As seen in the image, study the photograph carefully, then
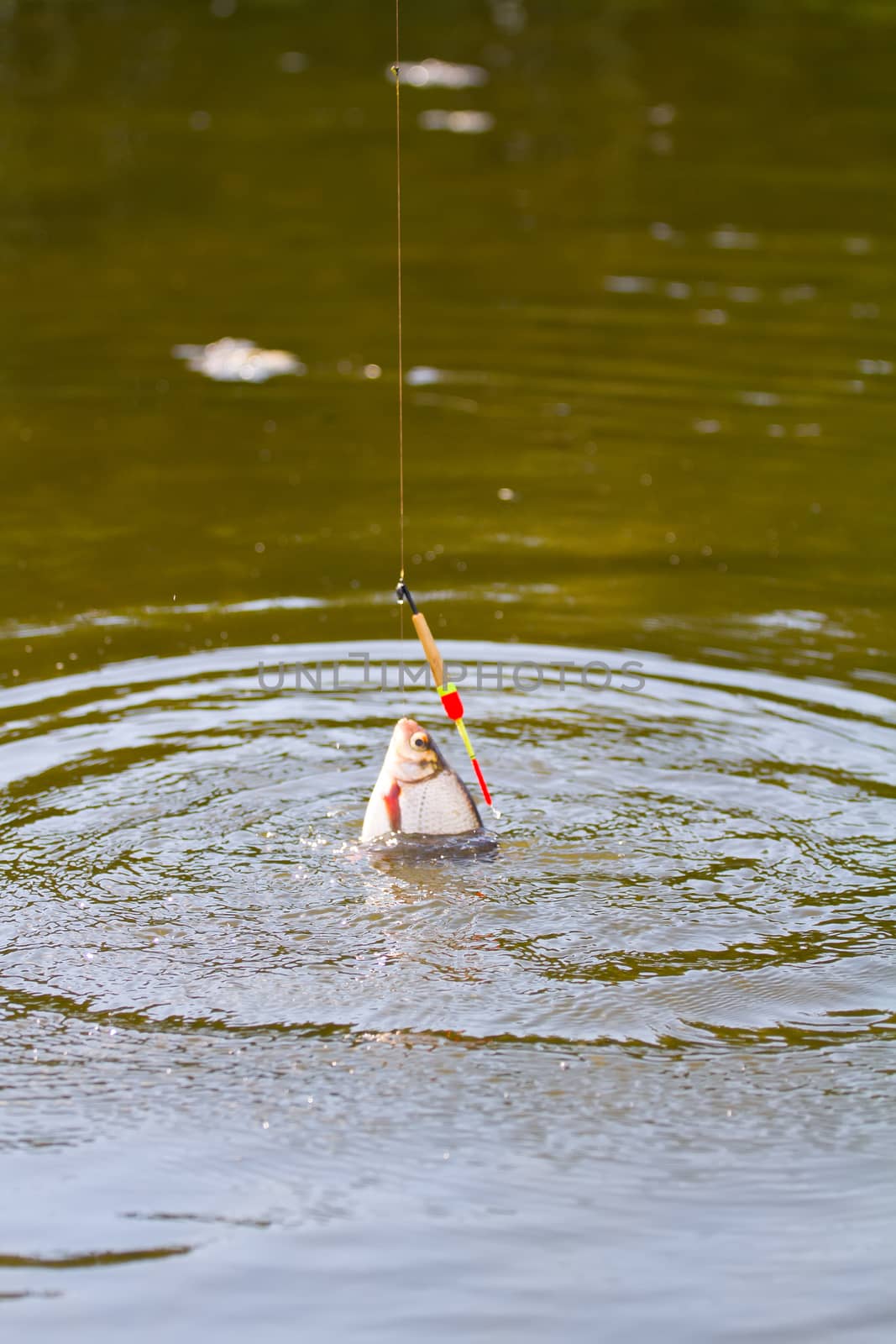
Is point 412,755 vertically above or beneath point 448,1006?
above

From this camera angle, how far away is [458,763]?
6879mm

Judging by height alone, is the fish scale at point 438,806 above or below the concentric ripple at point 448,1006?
above

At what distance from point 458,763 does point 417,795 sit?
3.04 ft

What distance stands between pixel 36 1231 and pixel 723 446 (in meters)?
7.98

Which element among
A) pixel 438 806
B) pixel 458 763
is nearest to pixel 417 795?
pixel 438 806

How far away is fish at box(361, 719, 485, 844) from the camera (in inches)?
232

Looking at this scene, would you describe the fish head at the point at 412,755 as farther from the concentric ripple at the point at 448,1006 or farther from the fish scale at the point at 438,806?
the concentric ripple at the point at 448,1006

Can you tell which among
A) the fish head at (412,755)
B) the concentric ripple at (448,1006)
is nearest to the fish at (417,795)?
the fish head at (412,755)

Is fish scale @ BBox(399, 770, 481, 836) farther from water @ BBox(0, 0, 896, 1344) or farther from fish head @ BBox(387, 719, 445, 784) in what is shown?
water @ BBox(0, 0, 896, 1344)

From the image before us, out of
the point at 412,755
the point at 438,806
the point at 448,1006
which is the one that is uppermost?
the point at 412,755

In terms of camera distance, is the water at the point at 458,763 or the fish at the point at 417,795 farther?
the fish at the point at 417,795

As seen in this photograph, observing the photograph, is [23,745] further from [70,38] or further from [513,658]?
[70,38]

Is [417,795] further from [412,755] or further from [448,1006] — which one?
[448,1006]

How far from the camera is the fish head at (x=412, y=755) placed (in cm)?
588
